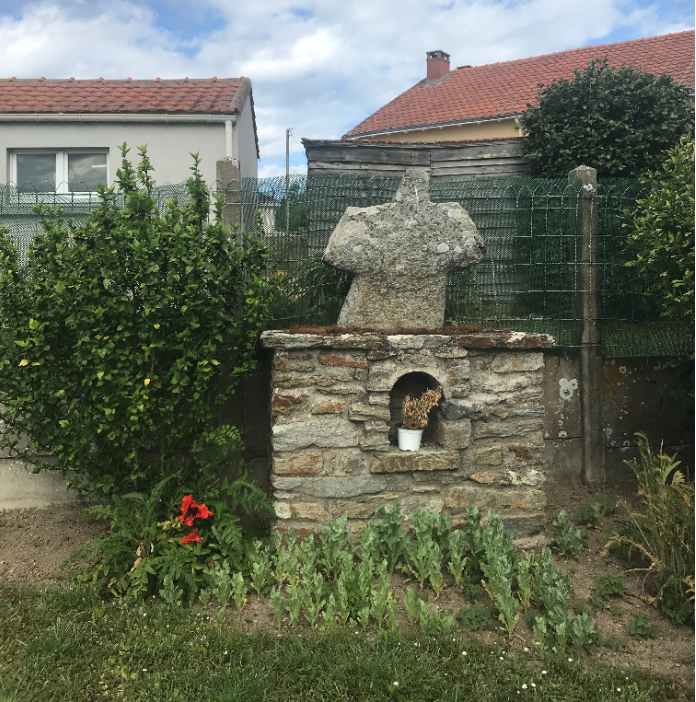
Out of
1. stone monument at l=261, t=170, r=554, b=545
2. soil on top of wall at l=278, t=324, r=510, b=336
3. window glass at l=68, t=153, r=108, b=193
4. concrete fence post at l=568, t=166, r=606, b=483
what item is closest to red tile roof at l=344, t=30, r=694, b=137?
window glass at l=68, t=153, r=108, b=193

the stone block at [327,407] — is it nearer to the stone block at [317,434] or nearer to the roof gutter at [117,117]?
the stone block at [317,434]

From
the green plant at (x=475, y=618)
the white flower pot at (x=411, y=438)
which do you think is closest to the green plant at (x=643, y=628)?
the green plant at (x=475, y=618)

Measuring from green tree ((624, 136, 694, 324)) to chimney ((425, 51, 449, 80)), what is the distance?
43.6 feet

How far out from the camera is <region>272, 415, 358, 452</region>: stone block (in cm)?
393

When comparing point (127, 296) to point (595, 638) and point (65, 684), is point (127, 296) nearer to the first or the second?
point (65, 684)

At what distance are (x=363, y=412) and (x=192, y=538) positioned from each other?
1286 millimetres

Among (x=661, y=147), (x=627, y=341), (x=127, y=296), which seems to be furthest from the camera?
(x=661, y=147)

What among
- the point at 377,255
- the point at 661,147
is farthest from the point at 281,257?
the point at 661,147

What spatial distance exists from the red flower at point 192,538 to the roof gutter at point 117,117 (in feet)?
26.2

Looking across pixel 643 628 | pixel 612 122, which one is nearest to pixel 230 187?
pixel 643 628

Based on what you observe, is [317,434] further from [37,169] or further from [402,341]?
[37,169]

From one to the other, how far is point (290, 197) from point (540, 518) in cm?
300

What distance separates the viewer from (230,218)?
16.1 ft

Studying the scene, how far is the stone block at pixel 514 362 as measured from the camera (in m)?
4.13
